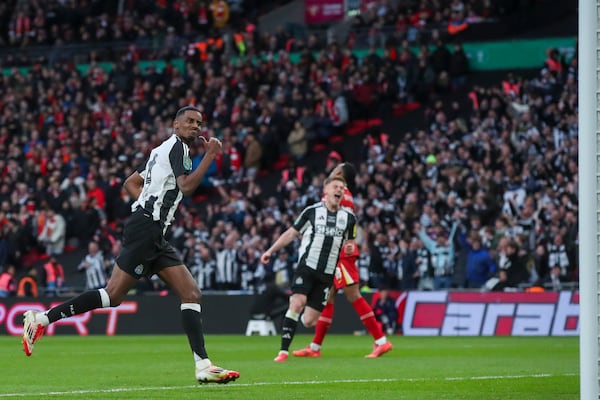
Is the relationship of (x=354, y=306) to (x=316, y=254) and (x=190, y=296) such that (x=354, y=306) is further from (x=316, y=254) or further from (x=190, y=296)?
(x=190, y=296)

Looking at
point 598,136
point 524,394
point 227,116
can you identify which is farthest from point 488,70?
point 598,136

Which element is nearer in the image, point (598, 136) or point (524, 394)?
point (598, 136)

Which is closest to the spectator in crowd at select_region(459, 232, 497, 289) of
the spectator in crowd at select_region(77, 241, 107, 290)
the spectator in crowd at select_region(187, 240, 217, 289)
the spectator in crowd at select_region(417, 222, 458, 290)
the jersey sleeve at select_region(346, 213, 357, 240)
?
the spectator in crowd at select_region(417, 222, 458, 290)

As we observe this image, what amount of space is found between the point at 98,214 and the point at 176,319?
6629 mm

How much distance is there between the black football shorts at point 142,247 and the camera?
11.1 m

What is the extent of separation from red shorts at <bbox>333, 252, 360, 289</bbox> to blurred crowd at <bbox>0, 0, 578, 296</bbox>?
344 inches

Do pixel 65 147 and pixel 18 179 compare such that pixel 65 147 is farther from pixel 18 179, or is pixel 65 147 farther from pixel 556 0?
pixel 556 0

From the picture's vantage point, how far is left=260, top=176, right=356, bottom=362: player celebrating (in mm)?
16484

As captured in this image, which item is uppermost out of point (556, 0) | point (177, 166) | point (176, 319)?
point (556, 0)

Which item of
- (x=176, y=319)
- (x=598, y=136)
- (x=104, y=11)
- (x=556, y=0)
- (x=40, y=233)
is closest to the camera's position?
(x=598, y=136)

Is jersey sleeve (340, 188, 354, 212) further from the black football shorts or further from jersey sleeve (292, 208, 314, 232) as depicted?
the black football shorts

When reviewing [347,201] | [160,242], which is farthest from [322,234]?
[160,242]

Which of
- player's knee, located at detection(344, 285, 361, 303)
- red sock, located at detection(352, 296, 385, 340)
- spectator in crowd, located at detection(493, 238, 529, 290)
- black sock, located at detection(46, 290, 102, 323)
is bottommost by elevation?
spectator in crowd, located at detection(493, 238, 529, 290)

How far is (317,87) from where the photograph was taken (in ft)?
119
